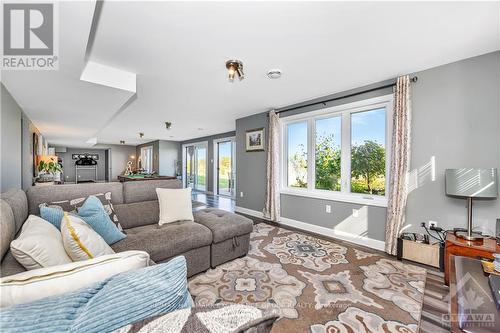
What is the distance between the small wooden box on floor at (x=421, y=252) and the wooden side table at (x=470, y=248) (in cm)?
35

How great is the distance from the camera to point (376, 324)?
64.6 inches

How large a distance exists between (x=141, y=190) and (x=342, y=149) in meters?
3.12

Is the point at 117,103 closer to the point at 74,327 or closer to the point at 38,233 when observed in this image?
the point at 38,233

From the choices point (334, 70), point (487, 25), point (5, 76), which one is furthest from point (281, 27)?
point (5, 76)

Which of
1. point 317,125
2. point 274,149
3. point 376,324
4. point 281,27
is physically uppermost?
point 281,27

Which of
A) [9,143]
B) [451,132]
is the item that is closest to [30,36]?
[9,143]

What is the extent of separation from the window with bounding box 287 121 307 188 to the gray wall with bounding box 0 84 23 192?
4252 millimetres

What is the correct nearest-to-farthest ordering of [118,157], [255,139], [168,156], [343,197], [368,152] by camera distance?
[368,152]
[343,197]
[255,139]
[168,156]
[118,157]

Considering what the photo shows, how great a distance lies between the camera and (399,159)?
2797mm

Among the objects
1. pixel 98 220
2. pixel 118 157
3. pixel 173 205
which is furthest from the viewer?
pixel 118 157

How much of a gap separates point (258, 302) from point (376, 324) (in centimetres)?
93

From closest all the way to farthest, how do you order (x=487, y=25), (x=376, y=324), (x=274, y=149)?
(x=376, y=324) < (x=487, y=25) < (x=274, y=149)

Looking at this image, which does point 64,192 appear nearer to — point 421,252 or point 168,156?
point 421,252

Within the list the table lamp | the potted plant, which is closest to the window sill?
the table lamp
